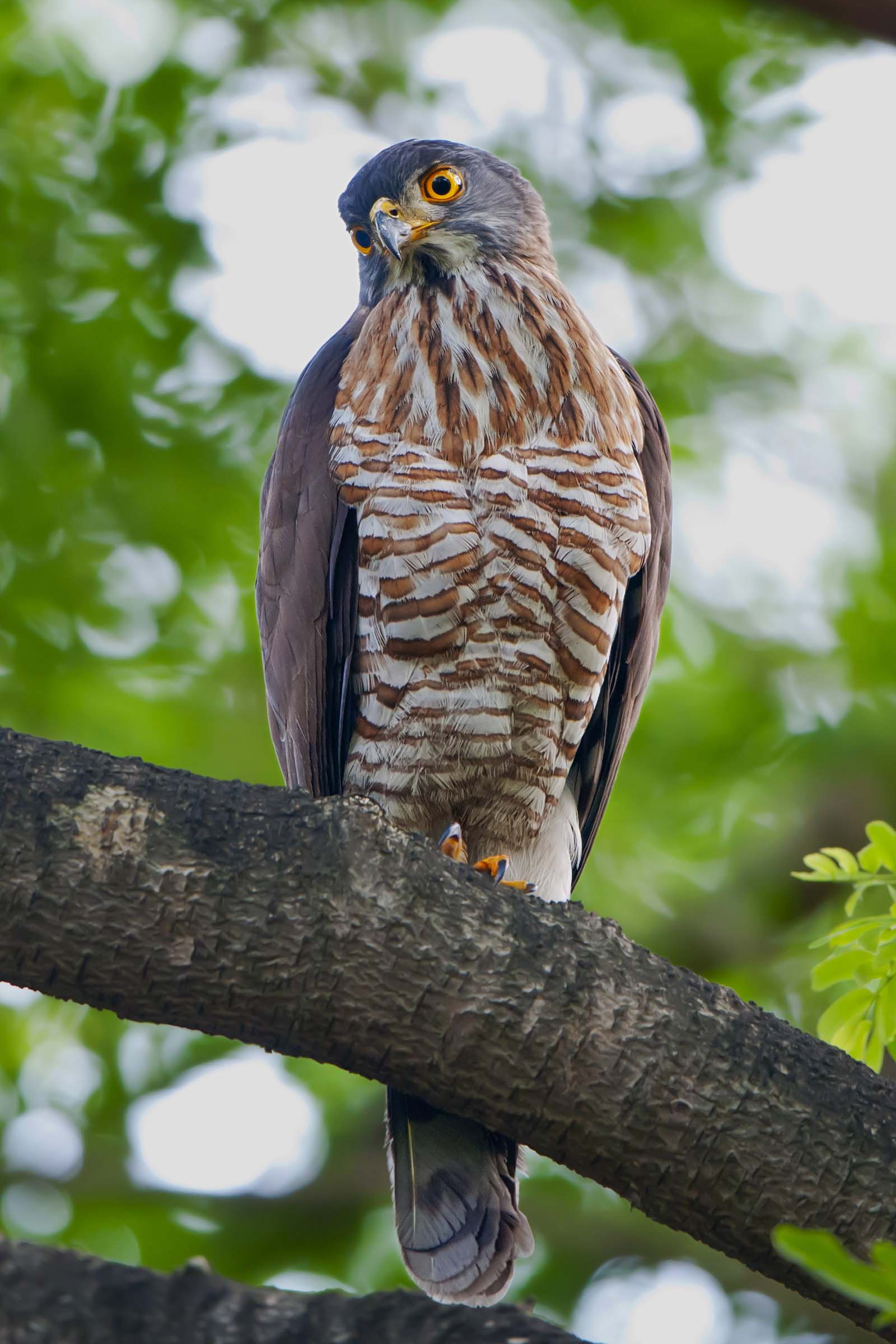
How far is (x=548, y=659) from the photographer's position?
365cm

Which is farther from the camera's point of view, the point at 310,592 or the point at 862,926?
the point at 310,592

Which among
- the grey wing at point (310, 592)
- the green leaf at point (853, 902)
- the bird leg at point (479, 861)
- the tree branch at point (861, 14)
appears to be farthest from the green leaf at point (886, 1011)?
the tree branch at point (861, 14)

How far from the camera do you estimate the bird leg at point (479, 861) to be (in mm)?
3572

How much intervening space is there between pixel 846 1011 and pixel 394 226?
8.73 ft

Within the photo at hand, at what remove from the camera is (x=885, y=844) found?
267 centimetres

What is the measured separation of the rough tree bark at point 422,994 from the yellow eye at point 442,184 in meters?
2.53

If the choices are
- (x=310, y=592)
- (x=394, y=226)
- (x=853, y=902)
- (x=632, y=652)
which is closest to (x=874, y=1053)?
(x=853, y=902)

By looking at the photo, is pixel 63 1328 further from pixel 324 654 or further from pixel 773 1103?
pixel 324 654

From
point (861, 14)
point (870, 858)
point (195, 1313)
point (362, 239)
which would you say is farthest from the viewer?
point (362, 239)

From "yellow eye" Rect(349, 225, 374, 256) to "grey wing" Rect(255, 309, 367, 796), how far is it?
20.2 inches

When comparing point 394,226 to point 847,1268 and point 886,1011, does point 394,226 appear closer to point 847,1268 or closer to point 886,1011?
point 886,1011

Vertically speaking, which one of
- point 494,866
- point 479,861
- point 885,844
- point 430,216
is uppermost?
point 430,216

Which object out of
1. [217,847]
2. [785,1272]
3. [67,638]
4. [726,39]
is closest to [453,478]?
[217,847]

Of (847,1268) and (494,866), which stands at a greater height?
(494,866)
